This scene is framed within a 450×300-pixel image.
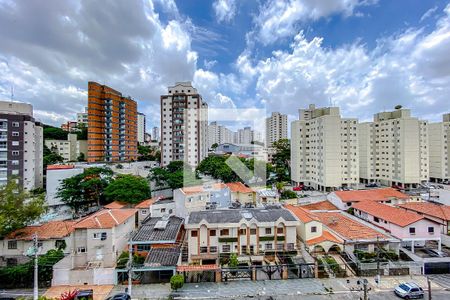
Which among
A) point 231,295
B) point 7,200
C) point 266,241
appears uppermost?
point 7,200

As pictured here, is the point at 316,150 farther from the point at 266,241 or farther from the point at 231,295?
the point at 231,295

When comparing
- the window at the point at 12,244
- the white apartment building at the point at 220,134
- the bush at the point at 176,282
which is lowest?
the bush at the point at 176,282

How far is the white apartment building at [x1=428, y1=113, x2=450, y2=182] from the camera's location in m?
53.4

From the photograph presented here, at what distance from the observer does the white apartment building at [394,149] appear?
47.2 metres

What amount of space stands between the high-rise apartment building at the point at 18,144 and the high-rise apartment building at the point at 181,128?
913 inches

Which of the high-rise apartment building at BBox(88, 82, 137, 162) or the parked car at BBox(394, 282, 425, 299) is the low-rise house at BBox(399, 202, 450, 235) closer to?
the parked car at BBox(394, 282, 425, 299)

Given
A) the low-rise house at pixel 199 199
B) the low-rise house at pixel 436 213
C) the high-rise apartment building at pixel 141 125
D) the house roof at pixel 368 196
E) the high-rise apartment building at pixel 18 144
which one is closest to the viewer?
the low-rise house at pixel 436 213

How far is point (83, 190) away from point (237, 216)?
23.3 m

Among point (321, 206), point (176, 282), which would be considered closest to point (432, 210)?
point (321, 206)

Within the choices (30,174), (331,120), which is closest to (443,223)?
(331,120)

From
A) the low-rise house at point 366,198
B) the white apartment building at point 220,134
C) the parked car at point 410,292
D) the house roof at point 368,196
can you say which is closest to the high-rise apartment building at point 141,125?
the white apartment building at point 220,134

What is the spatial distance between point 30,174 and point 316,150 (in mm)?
52480

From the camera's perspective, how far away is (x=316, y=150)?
46.1 metres

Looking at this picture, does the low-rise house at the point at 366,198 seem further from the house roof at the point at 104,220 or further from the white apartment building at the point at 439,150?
the white apartment building at the point at 439,150
